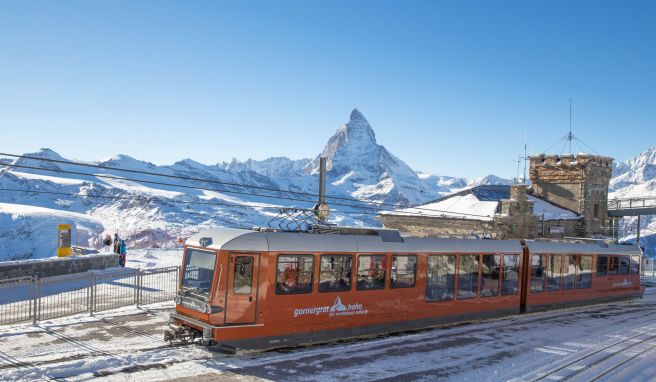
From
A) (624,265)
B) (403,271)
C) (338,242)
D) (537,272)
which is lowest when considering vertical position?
(624,265)

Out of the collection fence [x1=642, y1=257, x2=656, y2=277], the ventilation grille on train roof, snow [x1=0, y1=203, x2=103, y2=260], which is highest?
the ventilation grille on train roof

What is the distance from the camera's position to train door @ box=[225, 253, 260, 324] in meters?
11.9

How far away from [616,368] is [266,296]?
8.65 m

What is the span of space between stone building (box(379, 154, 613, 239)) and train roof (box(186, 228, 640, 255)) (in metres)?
10.4

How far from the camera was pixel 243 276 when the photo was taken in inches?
475

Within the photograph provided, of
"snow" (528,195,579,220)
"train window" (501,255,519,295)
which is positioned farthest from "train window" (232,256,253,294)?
"snow" (528,195,579,220)

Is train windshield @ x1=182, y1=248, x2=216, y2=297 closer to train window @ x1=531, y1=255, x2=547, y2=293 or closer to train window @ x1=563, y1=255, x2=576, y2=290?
train window @ x1=531, y1=255, x2=547, y2=293

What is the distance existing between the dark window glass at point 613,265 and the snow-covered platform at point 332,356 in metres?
7.62

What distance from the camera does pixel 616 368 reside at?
12672 millimetres

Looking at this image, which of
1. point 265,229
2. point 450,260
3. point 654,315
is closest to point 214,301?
point 265,229

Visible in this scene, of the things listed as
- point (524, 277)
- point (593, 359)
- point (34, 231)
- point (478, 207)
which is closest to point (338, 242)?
point (593, 359)

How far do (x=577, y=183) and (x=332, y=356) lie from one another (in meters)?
31.5

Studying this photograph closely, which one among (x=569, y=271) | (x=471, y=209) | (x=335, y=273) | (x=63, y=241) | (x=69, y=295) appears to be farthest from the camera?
(x=471, y=209)

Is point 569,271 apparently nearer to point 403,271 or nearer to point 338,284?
point 403,271
